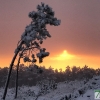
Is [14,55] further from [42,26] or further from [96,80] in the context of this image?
[96,80]

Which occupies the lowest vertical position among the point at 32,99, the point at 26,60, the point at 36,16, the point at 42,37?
the point at 32,99

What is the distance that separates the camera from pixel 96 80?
26344 millimetres

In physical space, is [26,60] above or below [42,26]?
below

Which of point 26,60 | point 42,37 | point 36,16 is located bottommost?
point 26,60

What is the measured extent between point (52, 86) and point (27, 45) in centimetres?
1174

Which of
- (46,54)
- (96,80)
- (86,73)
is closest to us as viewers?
(96,80)

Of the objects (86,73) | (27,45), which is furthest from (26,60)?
(86,73)

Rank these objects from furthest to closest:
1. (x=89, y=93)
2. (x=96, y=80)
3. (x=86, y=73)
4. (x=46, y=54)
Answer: (x=86, y=73), (x=46, y=54), (x=96, y=80), (x=89, y=93)

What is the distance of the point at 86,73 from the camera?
432 feet

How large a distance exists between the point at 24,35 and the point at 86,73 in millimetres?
106049

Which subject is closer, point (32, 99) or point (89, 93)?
point (89, 93)

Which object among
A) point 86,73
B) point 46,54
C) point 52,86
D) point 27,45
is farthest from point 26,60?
point 86,73

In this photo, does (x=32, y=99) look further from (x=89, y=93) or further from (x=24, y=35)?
(x=89, y=93)

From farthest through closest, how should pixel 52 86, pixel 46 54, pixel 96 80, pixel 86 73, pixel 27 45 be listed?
pixel 86 73 < pixel 52 86 < pixel 27 45 < pixel 46 54 < pixel 96 80
